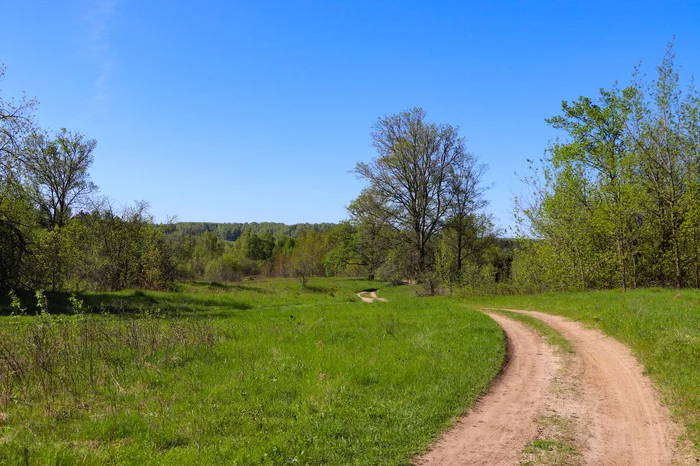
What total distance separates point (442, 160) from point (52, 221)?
119 feet

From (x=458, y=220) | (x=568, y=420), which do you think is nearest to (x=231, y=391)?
(x=568, y=420)

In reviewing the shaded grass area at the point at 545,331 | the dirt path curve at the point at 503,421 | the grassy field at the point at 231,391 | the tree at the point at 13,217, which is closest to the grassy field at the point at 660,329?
the shaded grass area at the point at 545,331

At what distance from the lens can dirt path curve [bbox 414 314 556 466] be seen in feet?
20.2

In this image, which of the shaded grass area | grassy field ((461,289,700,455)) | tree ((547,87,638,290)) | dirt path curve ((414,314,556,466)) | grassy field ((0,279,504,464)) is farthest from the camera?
tree ((547,87,638,290))

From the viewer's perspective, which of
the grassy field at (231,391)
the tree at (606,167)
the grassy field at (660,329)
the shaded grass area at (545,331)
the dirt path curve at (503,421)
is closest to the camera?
the grassy field at (231,391)

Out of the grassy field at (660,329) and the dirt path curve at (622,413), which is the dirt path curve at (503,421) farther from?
the grassy field at (660,329)

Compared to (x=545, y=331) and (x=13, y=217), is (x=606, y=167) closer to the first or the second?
(x=545, y=331)

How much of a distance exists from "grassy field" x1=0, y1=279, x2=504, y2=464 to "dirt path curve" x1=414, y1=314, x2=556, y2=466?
0.99 ft

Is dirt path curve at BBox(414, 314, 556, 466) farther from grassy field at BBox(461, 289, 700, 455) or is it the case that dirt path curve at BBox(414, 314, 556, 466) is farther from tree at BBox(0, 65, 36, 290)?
tree at BBox(0, 65, 36, 290)

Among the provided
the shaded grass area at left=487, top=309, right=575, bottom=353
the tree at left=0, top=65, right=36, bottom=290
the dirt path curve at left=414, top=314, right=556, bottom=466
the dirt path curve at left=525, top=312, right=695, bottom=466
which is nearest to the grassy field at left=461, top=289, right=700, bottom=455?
the dirt path curve at left=525, top=312, right=695, bottom=466

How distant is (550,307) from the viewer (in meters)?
20.8

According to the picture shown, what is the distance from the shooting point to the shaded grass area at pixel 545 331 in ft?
43.1

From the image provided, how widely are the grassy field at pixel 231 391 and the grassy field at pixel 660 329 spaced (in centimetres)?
347

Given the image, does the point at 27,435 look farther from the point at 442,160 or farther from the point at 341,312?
the point at 442,160
